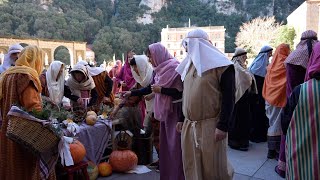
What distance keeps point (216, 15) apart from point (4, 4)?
47272 millimetres

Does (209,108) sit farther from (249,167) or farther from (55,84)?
(55,84)

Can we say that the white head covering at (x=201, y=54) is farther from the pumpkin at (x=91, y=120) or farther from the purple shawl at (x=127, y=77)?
the purple shawl at (x=127, y=77)

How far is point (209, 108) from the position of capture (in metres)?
2.38

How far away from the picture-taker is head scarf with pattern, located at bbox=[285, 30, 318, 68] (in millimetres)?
3277

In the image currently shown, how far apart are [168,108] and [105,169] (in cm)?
140

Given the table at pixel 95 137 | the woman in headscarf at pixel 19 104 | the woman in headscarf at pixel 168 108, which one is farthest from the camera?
the table at pixel 95 137

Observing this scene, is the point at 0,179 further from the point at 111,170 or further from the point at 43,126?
the point at 111,170

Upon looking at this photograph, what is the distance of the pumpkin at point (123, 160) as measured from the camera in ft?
12.9

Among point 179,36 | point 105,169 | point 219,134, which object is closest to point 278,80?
point 219,134

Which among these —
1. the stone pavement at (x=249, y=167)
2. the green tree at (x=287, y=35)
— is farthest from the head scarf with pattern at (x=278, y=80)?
the green tree at (x=287, y=35)

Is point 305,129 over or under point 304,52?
under

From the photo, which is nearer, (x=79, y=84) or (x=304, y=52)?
(x=304, y=52)

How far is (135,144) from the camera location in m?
4.44

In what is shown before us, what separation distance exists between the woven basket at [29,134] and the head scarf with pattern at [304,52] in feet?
8.72
